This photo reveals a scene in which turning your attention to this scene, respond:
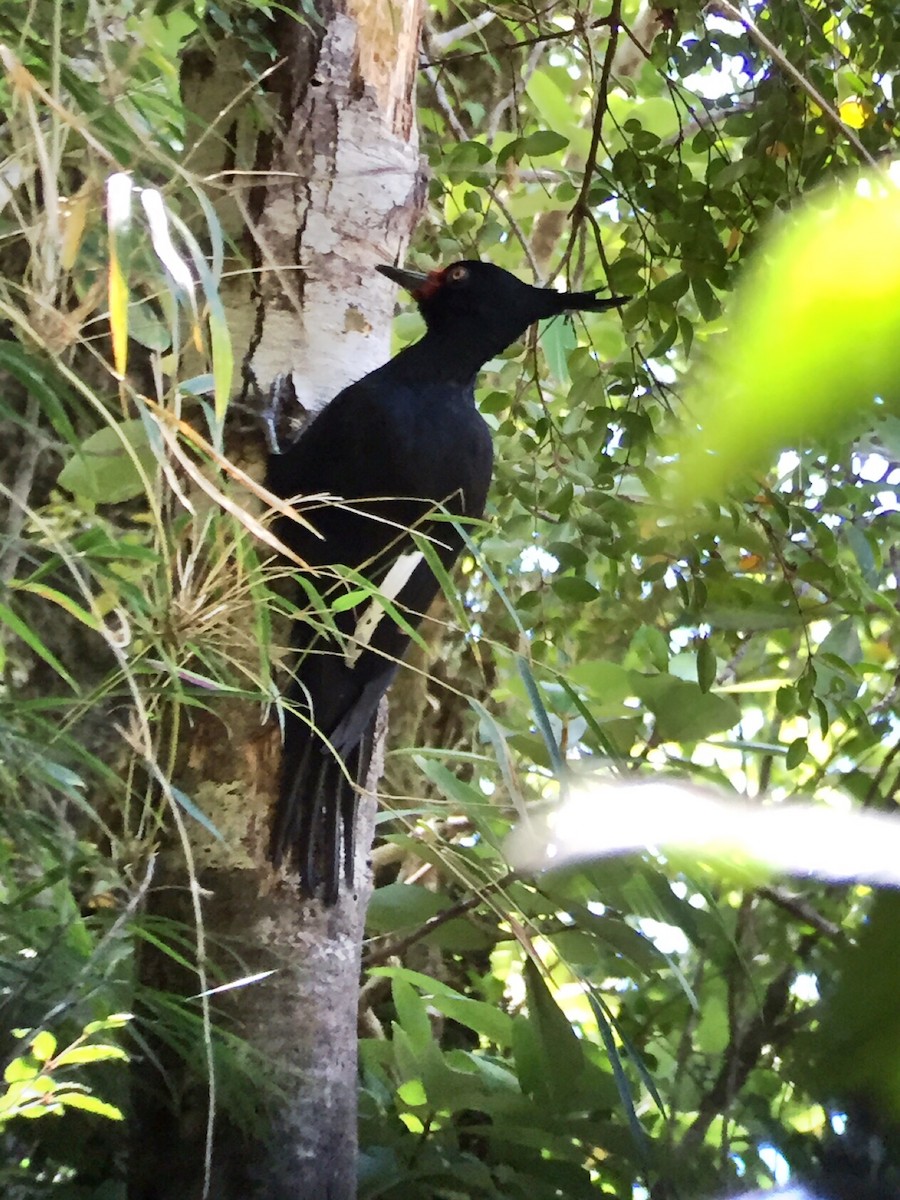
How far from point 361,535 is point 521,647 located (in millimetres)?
158

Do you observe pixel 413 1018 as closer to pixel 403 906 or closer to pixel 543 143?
pixel 403 906

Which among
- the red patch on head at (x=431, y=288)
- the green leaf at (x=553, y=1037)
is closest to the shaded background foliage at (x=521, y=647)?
the green leaf at (x=553, y=1037)

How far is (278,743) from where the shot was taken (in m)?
0.87

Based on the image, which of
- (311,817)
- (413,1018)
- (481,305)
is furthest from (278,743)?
(481,305)

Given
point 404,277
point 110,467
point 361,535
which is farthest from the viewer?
point 404,277

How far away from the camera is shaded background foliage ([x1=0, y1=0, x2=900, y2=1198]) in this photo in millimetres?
553

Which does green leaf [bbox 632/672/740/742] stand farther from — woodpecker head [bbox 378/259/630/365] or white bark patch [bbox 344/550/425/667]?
woodpecker head [bbox 378/259/630/365]

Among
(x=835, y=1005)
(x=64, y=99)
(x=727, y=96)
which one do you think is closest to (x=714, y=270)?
(x=727, y=96)

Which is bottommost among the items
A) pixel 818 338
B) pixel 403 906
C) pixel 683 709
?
pixel 818 338

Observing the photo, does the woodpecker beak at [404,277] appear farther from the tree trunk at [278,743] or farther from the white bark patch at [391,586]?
the white bark patch at [391,586]

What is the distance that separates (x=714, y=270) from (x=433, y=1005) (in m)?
0.70

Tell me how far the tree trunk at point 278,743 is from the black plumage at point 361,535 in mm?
25

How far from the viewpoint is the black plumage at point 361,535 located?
862mm

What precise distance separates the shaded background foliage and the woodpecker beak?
0.41 feet
